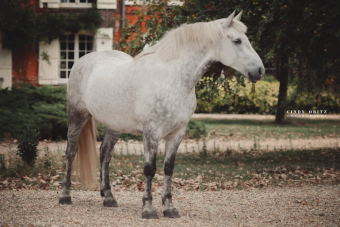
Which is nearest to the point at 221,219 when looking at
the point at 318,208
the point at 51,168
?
the point at 318,208

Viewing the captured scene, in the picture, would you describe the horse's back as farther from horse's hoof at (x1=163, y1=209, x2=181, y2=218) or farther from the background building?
the background building

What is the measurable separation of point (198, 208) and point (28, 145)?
3410 mm

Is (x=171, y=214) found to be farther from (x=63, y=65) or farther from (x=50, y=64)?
(x=63, y=65)

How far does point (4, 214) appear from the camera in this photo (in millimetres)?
4488

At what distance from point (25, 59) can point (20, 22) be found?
5.22 ft

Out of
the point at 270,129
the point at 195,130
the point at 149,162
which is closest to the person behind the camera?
the point at 149,162

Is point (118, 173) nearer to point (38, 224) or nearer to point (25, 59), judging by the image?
point (38, 224)

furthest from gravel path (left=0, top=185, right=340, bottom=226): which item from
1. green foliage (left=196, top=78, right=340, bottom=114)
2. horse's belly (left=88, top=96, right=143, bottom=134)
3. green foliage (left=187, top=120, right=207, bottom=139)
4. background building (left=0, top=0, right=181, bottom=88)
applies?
green foliage (left=196, top=78, right=340, bottom=114)

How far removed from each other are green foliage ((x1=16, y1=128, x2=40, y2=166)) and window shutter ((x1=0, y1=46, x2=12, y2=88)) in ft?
32.3

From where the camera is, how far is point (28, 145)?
Answer: 6.96 metres

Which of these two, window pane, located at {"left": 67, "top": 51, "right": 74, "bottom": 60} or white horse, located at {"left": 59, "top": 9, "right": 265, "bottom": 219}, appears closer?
white horse, located at {"left": 59, "top": 9, "right": 265, "bottom": 219}

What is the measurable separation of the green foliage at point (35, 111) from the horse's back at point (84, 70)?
484 centimetres

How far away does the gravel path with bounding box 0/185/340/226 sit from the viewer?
4270 mm

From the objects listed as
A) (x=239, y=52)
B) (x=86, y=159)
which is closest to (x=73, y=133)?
(x=86, y=159)
